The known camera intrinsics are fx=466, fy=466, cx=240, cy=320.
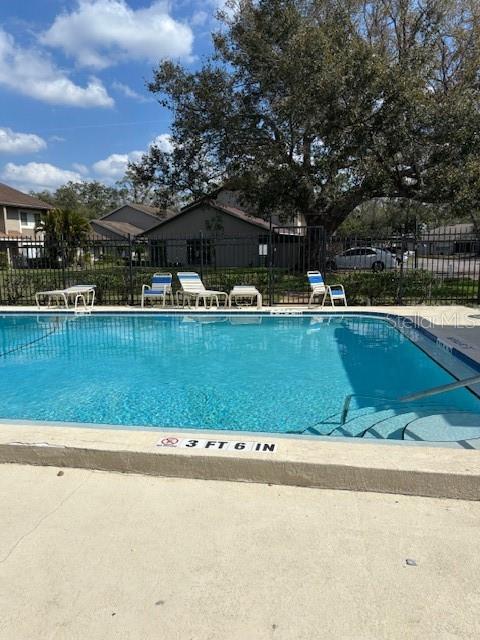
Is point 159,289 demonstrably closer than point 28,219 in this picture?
Yes

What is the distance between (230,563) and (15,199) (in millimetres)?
35894

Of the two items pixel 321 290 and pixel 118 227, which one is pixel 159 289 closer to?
pixel 321 290

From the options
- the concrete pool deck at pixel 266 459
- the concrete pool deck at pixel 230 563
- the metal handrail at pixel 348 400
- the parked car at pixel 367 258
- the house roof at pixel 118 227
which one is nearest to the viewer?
the concrete pool deck at pixel 230 563

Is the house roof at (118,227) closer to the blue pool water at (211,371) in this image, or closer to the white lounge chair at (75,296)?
the white lounge chair at (75,296)

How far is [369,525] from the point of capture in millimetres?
2436

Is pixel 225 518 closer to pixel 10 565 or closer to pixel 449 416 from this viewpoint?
pixel 10 565

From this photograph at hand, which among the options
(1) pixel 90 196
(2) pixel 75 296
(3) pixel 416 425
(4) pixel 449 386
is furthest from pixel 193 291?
(1) pixel 90 196

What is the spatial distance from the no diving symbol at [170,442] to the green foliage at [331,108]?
11931 mm

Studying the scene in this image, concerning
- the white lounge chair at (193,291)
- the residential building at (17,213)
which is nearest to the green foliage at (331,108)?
the white lounge chair at (193,291)

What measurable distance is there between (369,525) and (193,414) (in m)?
2.91

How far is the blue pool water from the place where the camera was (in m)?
5.14

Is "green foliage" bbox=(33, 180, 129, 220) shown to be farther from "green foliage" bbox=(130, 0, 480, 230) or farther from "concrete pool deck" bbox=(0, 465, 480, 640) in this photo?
"concrete pool deck" bbox=(0, 465, 480, 640)

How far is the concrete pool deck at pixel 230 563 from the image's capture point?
1.82 metres

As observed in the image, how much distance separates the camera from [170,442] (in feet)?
10.4
